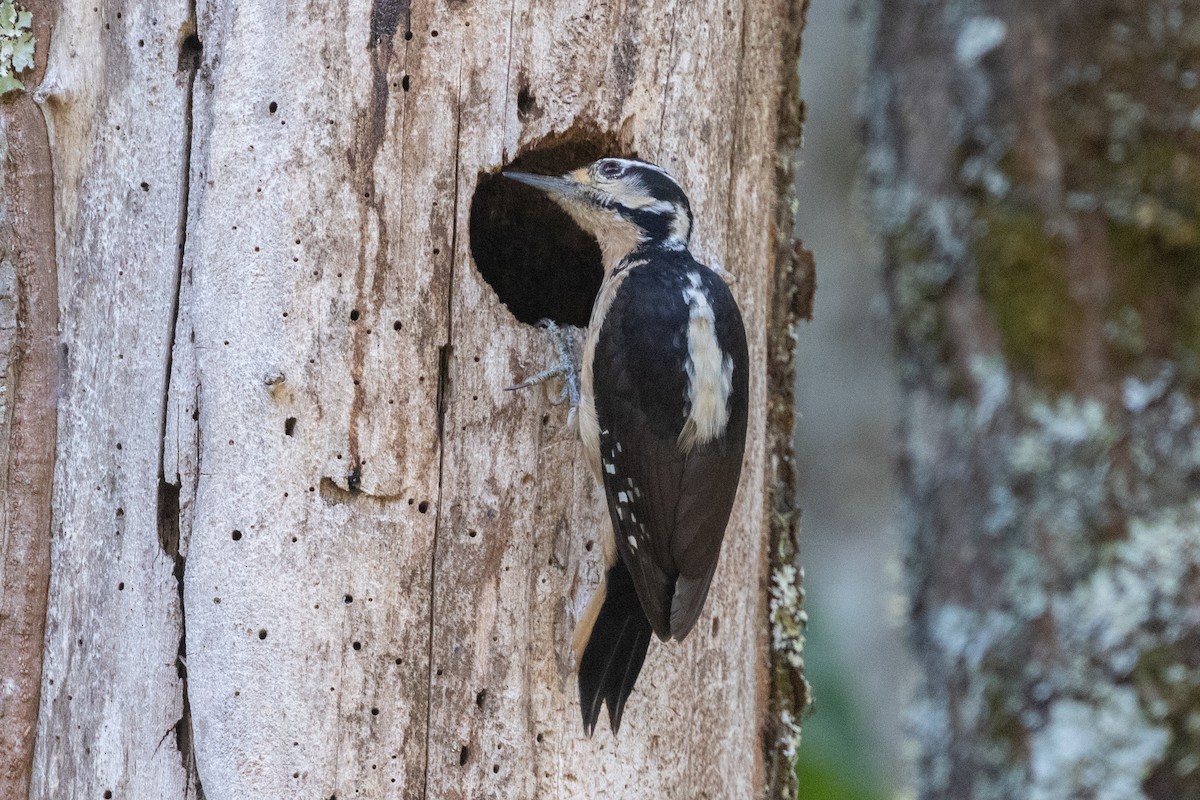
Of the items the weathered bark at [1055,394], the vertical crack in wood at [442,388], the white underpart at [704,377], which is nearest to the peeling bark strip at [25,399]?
the vertical crack in wood at [442,388]

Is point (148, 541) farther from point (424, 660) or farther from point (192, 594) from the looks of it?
point (424, 660)

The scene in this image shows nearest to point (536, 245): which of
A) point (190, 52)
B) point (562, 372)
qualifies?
point (562, 372)

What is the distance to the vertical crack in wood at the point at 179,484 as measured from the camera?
2543 mm

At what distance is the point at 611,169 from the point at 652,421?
1.84 ft

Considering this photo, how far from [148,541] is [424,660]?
588 mm

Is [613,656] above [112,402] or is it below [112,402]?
below

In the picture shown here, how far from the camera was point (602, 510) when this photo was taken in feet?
9.20

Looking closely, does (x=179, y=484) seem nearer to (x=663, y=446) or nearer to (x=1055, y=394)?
(x=663, y=446)

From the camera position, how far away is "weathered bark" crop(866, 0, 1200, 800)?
11.9 ft

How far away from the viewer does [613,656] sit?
263cm

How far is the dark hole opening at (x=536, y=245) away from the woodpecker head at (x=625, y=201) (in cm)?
5

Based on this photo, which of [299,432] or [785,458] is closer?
[299,432]

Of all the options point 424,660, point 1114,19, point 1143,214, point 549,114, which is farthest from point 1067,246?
point 424,660

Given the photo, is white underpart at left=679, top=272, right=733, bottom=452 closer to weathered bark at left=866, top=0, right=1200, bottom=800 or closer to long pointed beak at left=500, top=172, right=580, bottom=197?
long pointed beak at left=500, top=172, right=580, bottom=197
